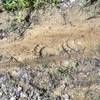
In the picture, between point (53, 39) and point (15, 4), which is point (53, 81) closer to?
point (53, 39)

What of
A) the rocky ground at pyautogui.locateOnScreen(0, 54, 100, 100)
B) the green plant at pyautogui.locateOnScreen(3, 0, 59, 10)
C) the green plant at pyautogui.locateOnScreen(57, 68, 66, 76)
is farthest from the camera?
the green plant at pyautogui.locateOnScreen(3, 0, 59, 10)

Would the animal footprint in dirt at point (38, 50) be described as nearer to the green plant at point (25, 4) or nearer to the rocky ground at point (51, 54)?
the rocky ground at point (51, 54)

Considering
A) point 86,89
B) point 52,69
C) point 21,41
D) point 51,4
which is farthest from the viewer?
point 51,4

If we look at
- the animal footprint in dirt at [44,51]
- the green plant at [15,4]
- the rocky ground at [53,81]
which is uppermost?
the green plant at [15,4]

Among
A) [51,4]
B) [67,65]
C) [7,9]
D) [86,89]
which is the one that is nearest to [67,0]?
[51,4]

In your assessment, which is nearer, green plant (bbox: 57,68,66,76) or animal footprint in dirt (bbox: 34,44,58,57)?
green plant (bbox: 57,68,66,76)

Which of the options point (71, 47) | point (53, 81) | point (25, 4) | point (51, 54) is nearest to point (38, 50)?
point (51, 54)

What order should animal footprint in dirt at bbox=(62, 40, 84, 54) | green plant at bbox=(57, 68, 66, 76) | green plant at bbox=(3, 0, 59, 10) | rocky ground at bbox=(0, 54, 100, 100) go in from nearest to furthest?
rocky ground at bbox=(0, 54, 100, 100), green plant at bbox=(57, 68, 66, 76), animal footprint in dirt at bbox=(62, 40, 84, 54), green plant at bbox=(3, 0, 59, 10)

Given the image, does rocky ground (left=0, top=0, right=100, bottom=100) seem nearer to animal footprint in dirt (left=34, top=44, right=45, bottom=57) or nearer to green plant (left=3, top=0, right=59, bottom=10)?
animal footprint in dirt (left=34, top=44, right=45, bottom=57)

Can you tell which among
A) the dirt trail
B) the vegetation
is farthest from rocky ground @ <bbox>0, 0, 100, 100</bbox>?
the vegetation

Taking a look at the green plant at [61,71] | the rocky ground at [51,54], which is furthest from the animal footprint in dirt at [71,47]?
the green plant at [61,71]

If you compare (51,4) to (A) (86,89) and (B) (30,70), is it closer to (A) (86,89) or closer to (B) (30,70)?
(B) (30,70)

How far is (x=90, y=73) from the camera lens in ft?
18.8

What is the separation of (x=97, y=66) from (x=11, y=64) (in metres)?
1.75
